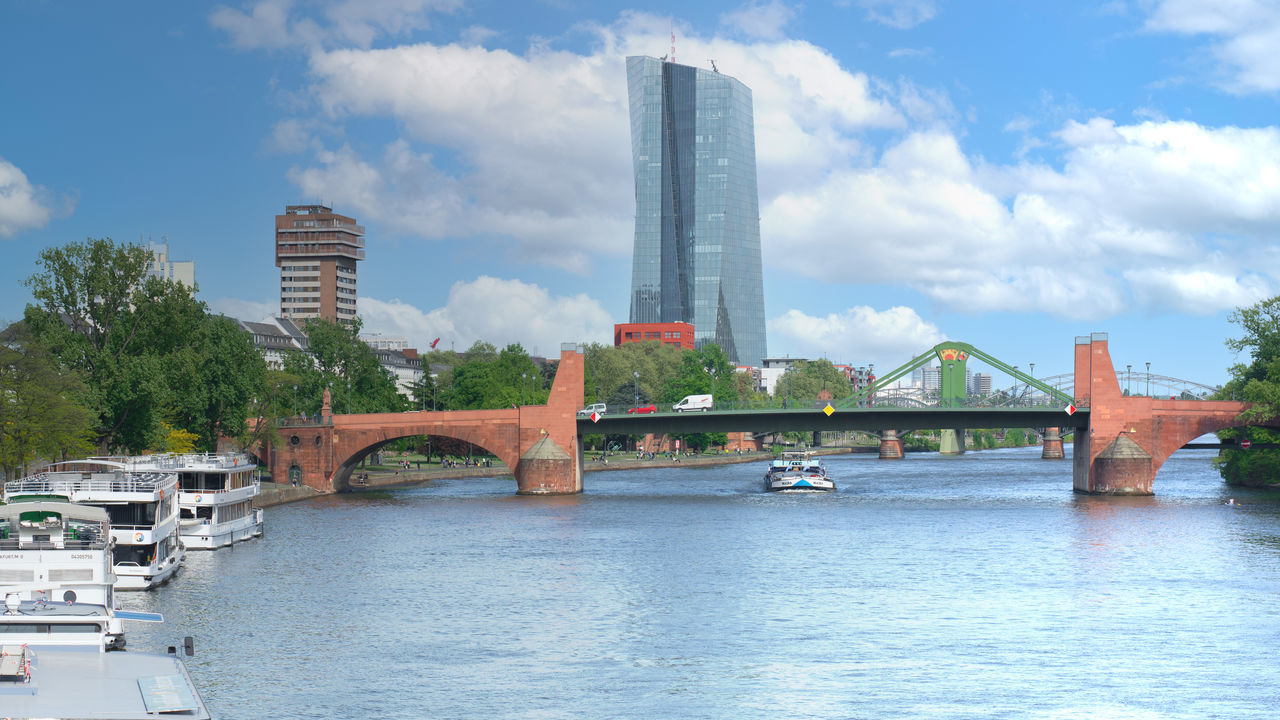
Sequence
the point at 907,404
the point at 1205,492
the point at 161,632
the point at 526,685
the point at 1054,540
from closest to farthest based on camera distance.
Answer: the point at 526,685, the point at 161,632, the point at 1054,540, the point at 1205,492, the point at 907,404

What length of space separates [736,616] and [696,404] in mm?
79267

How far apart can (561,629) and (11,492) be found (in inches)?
1040

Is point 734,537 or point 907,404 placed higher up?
point 907,404

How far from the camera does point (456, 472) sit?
13700 centimetres

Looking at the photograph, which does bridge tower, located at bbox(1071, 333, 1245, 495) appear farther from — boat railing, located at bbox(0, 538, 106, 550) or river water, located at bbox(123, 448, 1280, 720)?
boat railing, located at bbox(0, 538, 106, 550)

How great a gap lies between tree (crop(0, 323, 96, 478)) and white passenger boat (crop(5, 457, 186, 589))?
33.9 ft

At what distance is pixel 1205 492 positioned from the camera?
355 ft

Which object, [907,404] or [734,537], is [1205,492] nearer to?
[907,404]

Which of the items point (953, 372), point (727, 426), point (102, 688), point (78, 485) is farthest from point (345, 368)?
point (102, 688)

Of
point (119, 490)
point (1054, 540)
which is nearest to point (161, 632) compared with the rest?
point (119, 490)

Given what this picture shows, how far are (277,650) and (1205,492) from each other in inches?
3535

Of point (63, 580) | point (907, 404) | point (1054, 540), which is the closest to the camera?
point (63, 580)

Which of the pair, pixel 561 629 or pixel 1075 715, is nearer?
pixel 1075 715

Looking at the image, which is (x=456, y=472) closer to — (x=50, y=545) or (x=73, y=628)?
(x=50, y=545)
